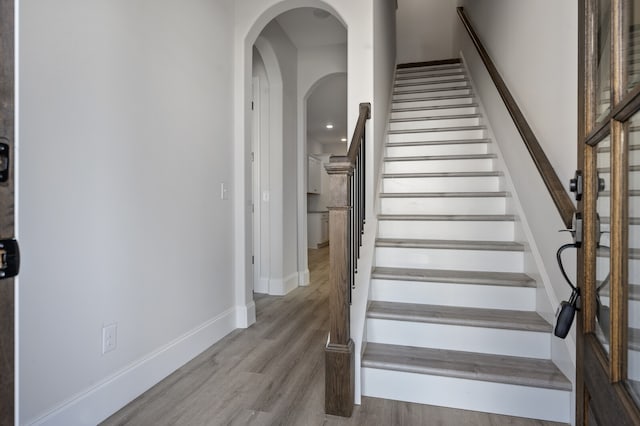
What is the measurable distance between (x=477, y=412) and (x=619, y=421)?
3.62 feet

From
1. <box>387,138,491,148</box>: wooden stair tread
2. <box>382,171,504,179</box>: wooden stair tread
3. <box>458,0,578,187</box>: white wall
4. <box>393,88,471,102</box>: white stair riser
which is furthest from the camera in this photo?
<box>393,88,471,102</box>: white stair riser

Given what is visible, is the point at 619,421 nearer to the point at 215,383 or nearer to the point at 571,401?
→ the point at 571,401

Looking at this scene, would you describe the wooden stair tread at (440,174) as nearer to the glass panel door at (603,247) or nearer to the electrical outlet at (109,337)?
the glass panel door at (603,247)

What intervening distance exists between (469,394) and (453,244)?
94 cm

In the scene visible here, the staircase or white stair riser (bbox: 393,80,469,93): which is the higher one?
white stair riser (bbox: 393,80,469,93)

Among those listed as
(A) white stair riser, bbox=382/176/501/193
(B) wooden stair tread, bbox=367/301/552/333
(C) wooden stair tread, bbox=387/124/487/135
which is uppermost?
(C) wooden stair tread, bbox=387/124/487/135

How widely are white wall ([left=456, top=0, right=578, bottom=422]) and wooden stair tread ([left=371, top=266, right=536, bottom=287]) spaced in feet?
0.31

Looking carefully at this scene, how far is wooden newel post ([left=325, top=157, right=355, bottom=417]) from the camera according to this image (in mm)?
1560

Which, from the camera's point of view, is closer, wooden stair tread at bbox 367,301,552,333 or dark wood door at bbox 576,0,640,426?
dark wood door at bbox 576,0,640,426

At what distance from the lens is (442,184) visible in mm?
2768

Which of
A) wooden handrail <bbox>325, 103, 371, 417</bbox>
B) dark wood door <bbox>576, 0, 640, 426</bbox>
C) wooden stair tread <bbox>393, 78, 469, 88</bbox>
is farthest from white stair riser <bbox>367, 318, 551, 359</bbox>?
wooden stair tread <bbox>393, 78, 469, 88</bbox>

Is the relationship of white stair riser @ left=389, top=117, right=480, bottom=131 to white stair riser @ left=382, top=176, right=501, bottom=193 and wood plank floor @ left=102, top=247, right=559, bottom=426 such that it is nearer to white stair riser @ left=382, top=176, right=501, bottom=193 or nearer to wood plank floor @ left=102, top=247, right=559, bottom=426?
white stair riser @ left=382, top=176, right=501, bottom=193

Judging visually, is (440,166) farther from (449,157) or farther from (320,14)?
(320,14)

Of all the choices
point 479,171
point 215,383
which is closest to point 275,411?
point 215,383
